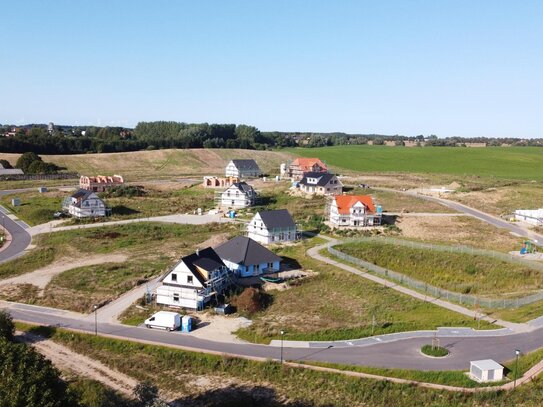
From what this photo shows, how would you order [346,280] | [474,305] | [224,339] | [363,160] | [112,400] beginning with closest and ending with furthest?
[112,400] < [224,339] < [474,305] < [346,280] < [363,160]

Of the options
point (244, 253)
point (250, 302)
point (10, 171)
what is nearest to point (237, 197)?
point (244, 253)

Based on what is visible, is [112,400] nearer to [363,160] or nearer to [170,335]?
[170,335]

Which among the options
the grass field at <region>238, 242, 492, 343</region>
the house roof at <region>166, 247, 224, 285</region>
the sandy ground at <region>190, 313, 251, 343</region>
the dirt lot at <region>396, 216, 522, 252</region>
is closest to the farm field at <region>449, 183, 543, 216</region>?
the dirt lot at <region>396, 216, 522, 252</region>

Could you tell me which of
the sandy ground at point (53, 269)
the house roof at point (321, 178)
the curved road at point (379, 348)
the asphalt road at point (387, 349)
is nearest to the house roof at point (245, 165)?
the house roof at point (321, 178)

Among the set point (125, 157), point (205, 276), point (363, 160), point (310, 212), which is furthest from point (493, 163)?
point (205, 276)

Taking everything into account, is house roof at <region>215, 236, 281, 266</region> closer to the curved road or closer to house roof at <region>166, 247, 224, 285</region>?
house roof at <region>166, 247, 224, 285</region>

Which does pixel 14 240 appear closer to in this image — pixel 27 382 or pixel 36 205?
pixel 36 205
